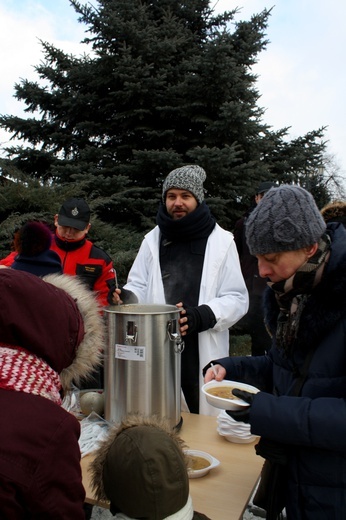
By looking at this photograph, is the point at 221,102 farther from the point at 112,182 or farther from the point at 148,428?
the point at 148,428

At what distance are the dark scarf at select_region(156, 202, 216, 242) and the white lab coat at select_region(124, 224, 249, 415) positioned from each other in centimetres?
7

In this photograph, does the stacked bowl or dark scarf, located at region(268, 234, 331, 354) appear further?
the stacked bowl

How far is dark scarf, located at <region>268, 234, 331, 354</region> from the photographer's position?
1297 mm

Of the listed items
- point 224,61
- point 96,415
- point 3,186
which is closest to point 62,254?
point 96,415

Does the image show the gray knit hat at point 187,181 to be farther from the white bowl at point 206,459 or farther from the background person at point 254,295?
the background person at point 254,295

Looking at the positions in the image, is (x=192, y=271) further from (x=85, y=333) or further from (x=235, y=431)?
(x=85, y=333)

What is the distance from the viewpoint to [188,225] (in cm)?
242

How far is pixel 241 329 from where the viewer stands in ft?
22.4

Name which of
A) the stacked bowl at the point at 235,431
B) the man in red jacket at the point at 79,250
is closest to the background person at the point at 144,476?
the stacked bowl at the point at 235,431

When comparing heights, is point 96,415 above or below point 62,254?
below

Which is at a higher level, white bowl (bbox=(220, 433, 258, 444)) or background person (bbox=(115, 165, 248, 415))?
background person (bbox=(115, 165, 248, 415))

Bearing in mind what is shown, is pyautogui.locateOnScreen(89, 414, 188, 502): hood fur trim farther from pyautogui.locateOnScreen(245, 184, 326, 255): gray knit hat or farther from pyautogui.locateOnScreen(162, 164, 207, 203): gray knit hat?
pyautogui.locateOnScreen(162, 164, 207, 203): gray knit hat

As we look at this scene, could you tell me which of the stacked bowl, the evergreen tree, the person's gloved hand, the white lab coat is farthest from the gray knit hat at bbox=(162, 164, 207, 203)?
the evergreen tree

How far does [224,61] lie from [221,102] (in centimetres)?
61
